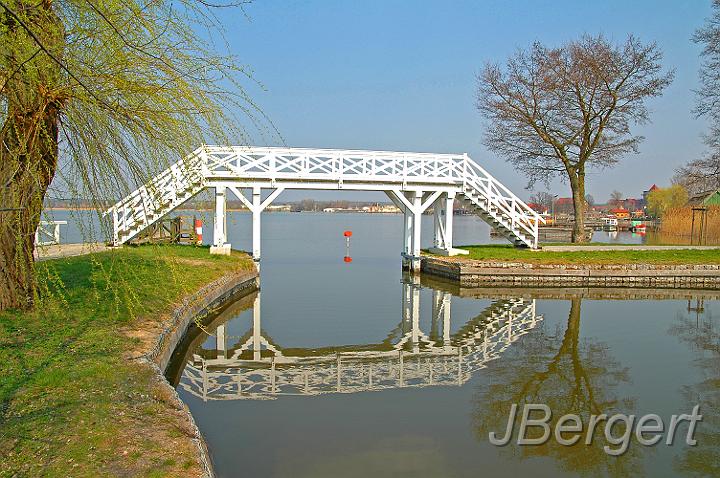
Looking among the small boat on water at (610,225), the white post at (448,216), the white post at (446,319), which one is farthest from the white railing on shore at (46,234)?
the small boat on water at (610,225)

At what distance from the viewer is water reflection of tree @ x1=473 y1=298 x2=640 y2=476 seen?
20.5 feet

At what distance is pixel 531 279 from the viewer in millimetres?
20109

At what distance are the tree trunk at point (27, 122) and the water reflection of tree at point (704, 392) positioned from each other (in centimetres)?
694

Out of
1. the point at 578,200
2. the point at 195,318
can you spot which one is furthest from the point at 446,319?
the point at 578,200

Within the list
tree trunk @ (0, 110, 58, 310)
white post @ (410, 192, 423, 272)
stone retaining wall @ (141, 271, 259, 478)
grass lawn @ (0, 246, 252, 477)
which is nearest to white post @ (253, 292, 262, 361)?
stone retaining wall @ (141, 271, 259, 478)

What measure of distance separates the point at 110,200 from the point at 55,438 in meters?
2.49

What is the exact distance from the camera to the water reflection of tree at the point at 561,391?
20.5ft

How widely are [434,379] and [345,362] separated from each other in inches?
66.1

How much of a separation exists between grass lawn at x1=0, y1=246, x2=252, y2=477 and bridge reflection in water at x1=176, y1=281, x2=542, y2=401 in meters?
1.30

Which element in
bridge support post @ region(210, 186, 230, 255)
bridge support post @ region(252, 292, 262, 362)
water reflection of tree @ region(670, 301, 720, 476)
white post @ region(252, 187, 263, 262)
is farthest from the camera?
white post @ region(252, 187, 263, 262)

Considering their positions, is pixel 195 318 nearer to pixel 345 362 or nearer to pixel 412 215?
pixel 345 362

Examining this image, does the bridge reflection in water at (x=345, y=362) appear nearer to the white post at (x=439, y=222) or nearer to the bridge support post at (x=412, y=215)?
the bridge support post at (x=412, y=215)

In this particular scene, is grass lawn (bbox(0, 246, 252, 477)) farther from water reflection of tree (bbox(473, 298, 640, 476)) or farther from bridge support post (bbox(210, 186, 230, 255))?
bridge support post (bbox(210, 186, 230, 255))

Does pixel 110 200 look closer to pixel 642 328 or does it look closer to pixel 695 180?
pixel 642 328
